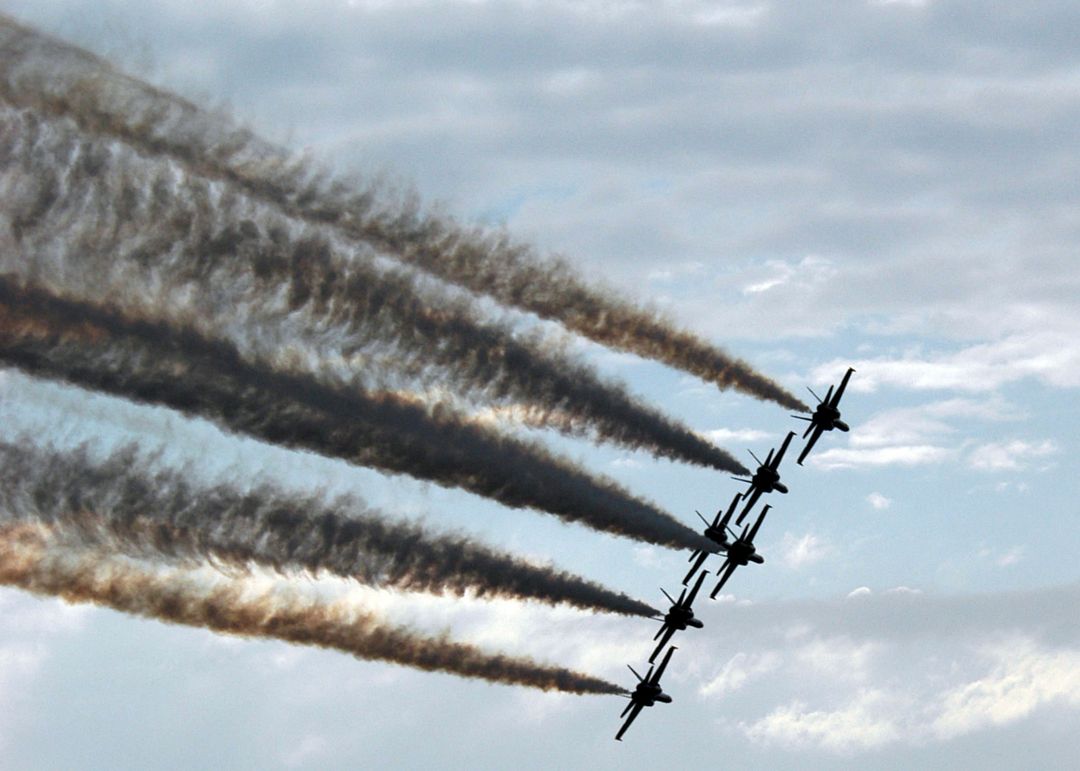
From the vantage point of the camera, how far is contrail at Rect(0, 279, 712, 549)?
30422 millimetres

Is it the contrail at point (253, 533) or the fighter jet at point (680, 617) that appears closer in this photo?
the contrail at point (253, 533)

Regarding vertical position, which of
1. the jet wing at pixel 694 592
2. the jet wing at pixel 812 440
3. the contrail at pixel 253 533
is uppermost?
the jet wing at pixel 812 440

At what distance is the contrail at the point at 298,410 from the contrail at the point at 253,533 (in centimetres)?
178

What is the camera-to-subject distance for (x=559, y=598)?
149ft

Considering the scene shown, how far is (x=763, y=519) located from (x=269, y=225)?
2389cm

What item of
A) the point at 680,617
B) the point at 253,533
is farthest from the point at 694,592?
the point at 253,533

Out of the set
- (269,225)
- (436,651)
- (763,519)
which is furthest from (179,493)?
(763,519)

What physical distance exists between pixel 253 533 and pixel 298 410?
3.33 meters

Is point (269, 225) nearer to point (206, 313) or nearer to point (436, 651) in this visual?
point (206, 313)

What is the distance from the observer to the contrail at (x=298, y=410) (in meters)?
30.4

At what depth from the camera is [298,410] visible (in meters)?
35.5

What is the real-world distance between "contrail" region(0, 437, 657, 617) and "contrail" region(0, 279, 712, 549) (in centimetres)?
178

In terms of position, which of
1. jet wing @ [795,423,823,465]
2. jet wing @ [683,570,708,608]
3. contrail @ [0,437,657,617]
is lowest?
contrail @ [0,437,657,617]


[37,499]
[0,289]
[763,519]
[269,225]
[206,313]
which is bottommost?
[37,499]
